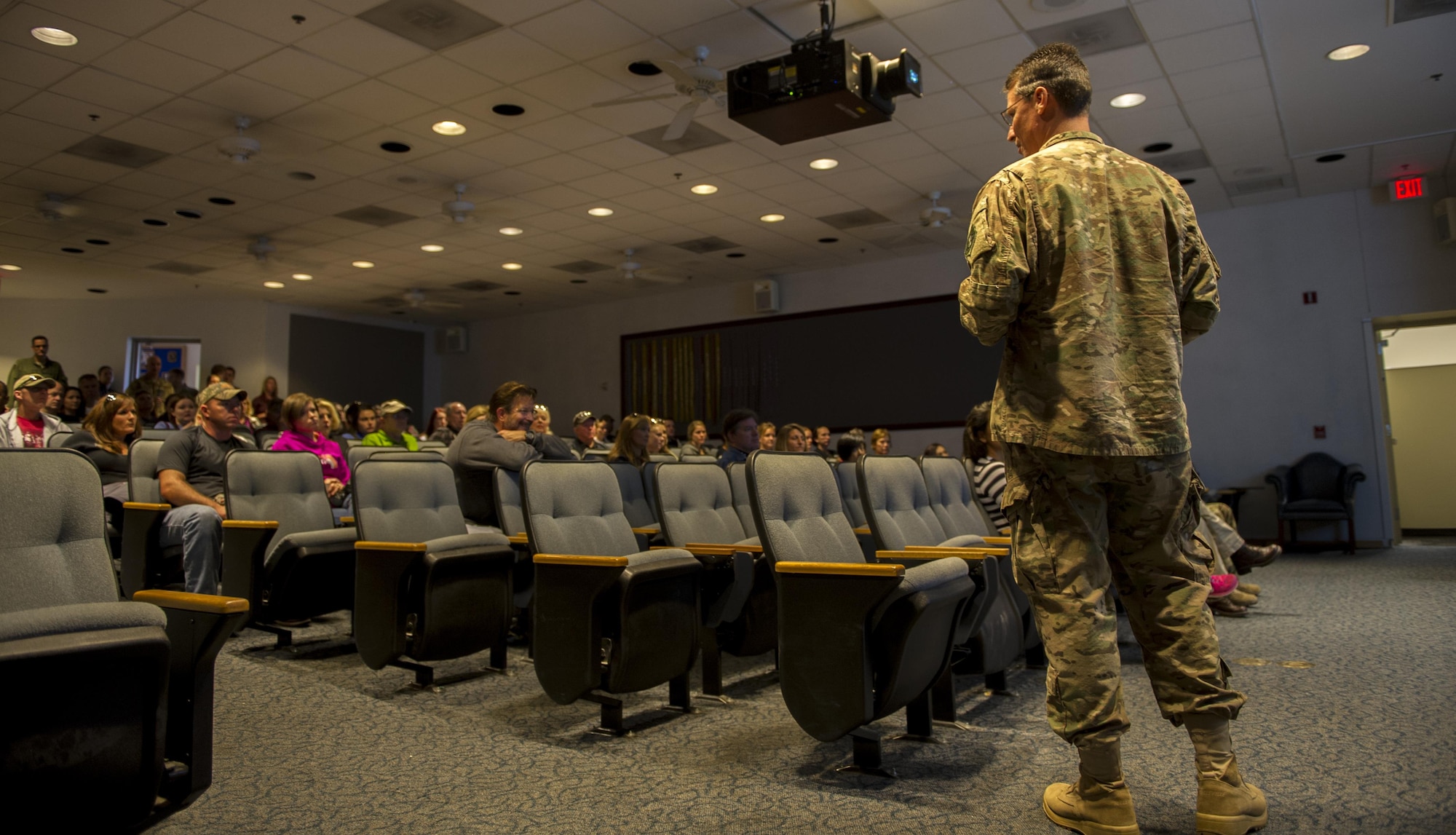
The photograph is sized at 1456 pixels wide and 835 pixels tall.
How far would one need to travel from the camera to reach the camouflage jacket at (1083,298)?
1794 mm

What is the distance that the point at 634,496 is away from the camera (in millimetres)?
4332

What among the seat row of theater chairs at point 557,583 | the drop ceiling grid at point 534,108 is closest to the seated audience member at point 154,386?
the drop ceiling grid at point 534,108

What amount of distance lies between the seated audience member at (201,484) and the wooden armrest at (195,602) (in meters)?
2.01

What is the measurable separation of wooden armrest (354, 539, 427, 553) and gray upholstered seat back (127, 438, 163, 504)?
5.30ft

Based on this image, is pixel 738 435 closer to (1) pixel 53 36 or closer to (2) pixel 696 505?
(2) pixel 696 505

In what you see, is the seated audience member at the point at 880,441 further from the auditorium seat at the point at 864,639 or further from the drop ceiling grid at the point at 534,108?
the auditorium seat at the point at 864,639

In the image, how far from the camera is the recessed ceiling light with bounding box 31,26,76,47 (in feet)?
16.5

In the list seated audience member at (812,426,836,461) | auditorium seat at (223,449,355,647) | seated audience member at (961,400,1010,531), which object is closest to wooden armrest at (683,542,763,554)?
seated audience member at (961,400,1010,531)

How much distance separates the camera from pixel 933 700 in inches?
110

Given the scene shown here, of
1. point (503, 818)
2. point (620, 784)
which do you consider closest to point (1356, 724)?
point (620, 784)

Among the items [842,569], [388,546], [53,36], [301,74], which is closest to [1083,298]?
[842,569]

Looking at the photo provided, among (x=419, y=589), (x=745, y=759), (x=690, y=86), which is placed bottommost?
(x=745, y=759)

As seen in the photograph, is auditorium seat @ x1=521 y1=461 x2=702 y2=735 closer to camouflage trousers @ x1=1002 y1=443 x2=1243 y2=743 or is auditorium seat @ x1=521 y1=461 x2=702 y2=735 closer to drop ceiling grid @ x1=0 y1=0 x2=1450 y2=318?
camouflage trousers @ x1=1002 y1=443 x2=1243 y2=743

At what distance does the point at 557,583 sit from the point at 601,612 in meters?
0.17
